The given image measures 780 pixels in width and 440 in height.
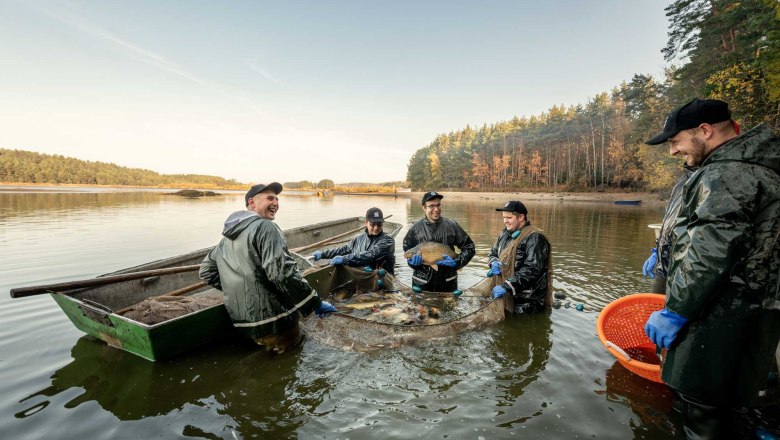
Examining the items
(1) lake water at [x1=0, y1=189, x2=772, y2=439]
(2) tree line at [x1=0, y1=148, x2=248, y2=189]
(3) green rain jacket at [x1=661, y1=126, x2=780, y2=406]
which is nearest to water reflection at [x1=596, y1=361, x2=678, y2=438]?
(1) lake water at [x1=0, y1=189, x2=772, y2=439]

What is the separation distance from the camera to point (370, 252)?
710 centimetres

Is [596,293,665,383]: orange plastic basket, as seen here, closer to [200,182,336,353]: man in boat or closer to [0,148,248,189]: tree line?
[200,182,336,353]: man in boat

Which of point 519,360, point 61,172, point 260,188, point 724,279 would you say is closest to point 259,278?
point 260,188

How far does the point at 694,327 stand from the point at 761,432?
1.52 meters

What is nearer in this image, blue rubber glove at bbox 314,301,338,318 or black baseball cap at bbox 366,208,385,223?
blue rubber glove at bbox 314,301,338,318

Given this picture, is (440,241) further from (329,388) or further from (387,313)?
(329,388)

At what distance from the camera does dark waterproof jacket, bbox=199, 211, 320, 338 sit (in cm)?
395

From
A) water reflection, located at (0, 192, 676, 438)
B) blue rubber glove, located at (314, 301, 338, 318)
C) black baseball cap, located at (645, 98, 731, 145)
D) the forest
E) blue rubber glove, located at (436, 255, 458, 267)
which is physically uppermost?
the forest

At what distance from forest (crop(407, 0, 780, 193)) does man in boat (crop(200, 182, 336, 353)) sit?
4253 mm

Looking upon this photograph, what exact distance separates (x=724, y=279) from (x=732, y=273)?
0.11 metres

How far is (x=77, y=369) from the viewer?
445 cm

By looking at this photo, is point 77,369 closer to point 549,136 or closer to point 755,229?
point 755,229

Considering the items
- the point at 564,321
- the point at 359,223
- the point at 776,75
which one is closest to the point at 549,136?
the point at 776,75

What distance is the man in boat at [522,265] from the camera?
232 inches
